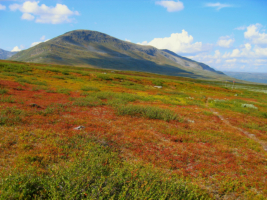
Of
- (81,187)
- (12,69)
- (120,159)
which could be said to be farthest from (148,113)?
(12,69)

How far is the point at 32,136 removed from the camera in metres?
8.59

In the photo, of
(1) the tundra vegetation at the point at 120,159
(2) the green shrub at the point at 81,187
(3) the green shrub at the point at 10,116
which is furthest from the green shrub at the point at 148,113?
(2) the green shrub at the point at 81,187

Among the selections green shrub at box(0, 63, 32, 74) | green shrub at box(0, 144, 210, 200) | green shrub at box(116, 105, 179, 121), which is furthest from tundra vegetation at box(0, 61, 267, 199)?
green shrub at box(0, 63, 32, 74)

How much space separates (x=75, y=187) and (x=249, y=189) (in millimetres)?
6984

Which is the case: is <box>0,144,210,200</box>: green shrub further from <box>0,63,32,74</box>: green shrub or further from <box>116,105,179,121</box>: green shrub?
<box>0,63,32,74</box>: green shrub

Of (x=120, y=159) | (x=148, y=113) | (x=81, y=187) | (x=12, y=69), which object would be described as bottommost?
(x=120, y=159)

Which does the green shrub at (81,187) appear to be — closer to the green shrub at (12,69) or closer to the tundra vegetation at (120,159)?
the tundra vegetation at (120,159)

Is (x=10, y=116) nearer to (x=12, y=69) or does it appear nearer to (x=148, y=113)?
(x=148, y=113)

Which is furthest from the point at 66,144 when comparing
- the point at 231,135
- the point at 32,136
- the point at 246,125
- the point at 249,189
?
the point at 246,125

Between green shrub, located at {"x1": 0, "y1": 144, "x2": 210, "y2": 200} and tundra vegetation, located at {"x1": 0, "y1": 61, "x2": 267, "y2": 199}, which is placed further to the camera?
tundra vegetation, located at {"x1": 0, "y1": 61, "x2": 267, "y2": 199}

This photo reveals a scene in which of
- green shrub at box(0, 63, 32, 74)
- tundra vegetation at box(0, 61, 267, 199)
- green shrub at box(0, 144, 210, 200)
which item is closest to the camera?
green shrub at box(0, 144, 210, 200)

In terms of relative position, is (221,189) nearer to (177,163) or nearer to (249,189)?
(249,189)

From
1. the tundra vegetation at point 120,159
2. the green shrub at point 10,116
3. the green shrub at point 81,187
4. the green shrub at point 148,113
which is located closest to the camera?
the green shrub at point 81,187

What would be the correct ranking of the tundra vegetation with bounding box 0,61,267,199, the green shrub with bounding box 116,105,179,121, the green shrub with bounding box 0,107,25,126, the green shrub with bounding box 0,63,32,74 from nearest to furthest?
the tundra vegetation with bounding box 0,61,267,199
the green shrub with bounding box 0,107,25,126
the green shrub with bounding box 116,105,179,121
the green shrub with bounding box 0,63,32,74
